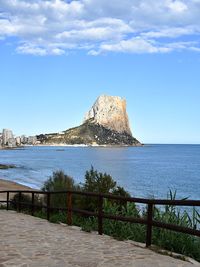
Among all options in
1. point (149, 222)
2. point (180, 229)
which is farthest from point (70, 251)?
point (180, 229)

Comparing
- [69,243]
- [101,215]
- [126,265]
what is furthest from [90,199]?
[126,265]

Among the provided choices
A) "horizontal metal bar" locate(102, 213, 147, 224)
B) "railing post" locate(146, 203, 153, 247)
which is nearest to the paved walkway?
"railing post" locate(146, 203, 153, 247)

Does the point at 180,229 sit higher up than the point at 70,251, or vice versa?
the point at 180,229

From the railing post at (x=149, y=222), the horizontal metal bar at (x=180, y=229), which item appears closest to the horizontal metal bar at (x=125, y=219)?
the railing post at (x=149, y=222)

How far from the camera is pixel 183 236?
28.8 feet

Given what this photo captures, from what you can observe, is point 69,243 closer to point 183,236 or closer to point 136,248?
point 136,248

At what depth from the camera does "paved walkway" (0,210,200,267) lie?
728 centimetres

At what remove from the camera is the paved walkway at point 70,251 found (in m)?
7.28

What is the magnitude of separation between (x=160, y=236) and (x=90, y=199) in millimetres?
8283

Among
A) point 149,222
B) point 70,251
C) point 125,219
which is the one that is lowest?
point 70,251

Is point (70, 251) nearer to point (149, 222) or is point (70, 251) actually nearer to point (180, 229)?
point (149, 222)

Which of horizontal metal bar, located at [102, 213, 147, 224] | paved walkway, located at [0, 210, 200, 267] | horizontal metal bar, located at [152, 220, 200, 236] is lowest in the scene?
paved walkway, located at [0, 210, 200, 267]

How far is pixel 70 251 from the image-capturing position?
27.5ft

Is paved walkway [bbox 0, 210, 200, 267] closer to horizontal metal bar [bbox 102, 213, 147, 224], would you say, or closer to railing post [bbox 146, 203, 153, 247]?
railing post [bbox 146, 203, 153, 247]
